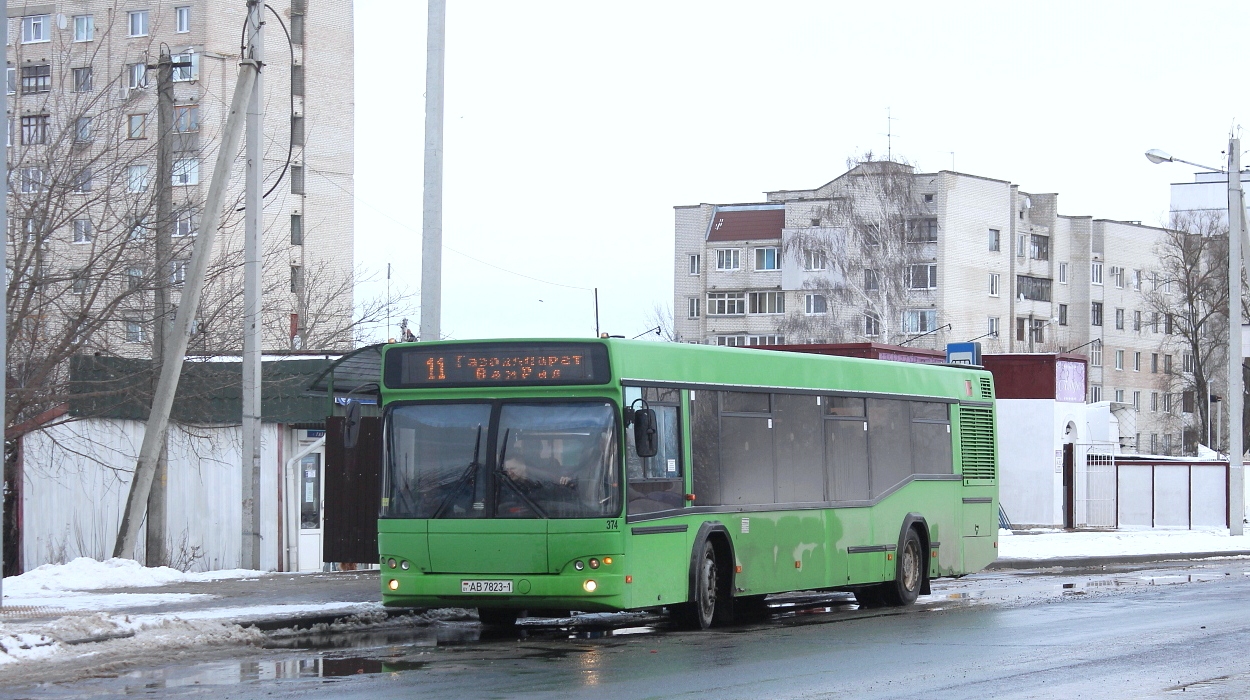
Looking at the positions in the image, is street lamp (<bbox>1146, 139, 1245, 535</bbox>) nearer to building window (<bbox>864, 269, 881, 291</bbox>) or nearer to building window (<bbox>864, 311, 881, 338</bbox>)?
building window (<bbox>864, 269, 881, 291</bbox>)

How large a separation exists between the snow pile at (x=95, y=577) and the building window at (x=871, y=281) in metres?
52.3

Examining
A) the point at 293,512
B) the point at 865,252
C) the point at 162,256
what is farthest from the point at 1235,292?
the point at 865,252

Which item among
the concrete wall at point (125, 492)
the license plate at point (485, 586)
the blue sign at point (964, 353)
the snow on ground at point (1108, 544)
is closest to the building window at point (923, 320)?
the snow on ground at point (1108, 544)

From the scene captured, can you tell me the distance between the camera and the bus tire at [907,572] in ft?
62.7

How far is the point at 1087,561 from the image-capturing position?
2961cm

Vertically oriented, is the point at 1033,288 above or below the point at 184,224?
above

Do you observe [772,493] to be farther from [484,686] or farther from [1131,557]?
[1131,557]

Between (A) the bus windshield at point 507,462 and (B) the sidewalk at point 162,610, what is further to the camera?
(A) the bus windshield at point 507,462

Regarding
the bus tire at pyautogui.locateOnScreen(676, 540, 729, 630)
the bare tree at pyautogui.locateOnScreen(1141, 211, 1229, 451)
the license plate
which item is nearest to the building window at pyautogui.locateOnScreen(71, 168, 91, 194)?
the license plate

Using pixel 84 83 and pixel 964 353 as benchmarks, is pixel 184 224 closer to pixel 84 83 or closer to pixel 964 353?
pixel 84 83

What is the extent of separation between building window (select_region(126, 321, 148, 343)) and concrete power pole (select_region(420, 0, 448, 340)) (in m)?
5.96

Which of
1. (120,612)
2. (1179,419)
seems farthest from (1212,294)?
(120,612)

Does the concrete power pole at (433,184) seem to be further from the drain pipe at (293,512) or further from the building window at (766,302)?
the building window at (766,302)

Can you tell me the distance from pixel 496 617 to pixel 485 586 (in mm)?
2369
